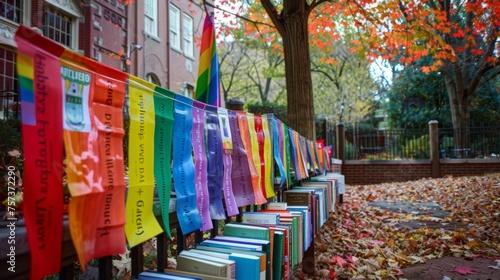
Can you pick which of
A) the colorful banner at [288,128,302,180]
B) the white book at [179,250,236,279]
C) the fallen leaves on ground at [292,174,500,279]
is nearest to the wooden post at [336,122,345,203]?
the fallen leaves on ground at [292,174,500,279]

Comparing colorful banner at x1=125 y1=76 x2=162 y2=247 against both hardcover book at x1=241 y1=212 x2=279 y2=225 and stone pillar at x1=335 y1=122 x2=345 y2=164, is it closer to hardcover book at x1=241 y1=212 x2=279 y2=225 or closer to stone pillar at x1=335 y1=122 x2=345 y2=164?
hardcover book at x1=241 y1=212 x2=279 y2=225

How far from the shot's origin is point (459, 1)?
1762 centimetres

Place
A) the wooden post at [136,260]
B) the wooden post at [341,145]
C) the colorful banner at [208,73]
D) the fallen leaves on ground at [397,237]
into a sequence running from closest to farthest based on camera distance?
the wooden post at [136,260], the colorful banner at [208,73], the fallen leaves on ground at [397,237], the wooden post at [341,145]

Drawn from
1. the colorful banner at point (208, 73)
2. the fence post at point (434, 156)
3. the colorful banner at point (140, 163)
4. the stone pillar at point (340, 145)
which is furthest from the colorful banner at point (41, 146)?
the fence post at point (434, 156)

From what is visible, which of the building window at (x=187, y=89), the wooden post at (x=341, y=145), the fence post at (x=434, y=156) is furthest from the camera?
the building window at (x=187, y=89)

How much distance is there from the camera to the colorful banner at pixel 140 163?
1.51m

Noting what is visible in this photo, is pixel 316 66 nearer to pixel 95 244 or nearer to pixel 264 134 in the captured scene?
pixel 264 134

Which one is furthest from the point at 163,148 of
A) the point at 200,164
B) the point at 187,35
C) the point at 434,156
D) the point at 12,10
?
the point at 187,35

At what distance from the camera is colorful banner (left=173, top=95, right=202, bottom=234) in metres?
1.87

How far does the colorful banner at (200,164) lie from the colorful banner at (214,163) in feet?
0.54

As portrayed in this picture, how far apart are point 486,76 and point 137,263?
67.3 ft

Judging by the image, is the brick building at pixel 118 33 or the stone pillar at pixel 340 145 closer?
the brick building at pixel 118 33

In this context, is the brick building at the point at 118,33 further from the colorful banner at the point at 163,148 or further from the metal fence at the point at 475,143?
the metal fence at the point at 475,143

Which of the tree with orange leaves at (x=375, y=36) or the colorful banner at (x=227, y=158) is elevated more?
the tree with orange leaves at (x=375, y=36)
